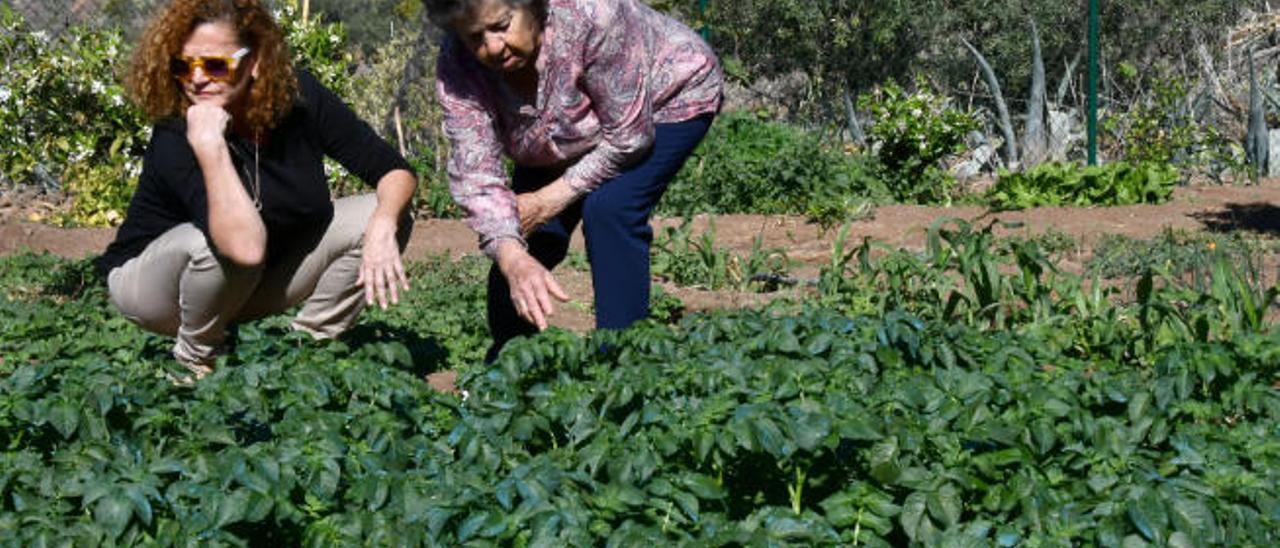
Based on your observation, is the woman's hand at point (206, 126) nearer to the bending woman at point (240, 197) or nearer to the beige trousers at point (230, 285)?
the bending woman at point (240, 197)

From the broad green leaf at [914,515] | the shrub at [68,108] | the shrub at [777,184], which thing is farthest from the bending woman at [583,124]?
the shrub at [68,108]

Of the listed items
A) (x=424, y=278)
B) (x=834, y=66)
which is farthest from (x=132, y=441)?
(x=834, y=66)

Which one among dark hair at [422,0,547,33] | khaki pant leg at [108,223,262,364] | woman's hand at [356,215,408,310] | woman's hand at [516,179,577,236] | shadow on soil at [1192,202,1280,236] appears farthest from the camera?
shadow on soil at [1192,202,1280,236]

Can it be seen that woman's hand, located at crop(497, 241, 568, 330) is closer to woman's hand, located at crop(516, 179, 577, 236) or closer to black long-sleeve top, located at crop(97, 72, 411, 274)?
woman's hand, located at crop(516, 179, 577, 236)

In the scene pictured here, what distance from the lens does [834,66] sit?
40.3 ft

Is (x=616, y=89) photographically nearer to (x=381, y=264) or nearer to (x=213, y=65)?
(x=381, y=264)

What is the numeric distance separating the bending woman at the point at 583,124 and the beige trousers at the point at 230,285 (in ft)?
2.02

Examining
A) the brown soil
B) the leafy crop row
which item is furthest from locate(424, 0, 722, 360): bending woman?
the brown soil

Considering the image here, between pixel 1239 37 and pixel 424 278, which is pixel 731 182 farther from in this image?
pixel 1239 37

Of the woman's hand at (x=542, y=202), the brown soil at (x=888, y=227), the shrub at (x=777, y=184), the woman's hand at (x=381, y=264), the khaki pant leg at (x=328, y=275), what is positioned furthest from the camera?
the shrub at (x=777, y=184)

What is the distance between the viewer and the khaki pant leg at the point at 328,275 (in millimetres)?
4902

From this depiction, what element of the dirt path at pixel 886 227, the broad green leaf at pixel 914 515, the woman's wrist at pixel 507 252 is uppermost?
the woman's wrist at pixel 507 252

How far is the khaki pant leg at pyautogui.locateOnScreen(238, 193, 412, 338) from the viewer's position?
490 cm

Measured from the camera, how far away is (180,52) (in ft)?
14.6
